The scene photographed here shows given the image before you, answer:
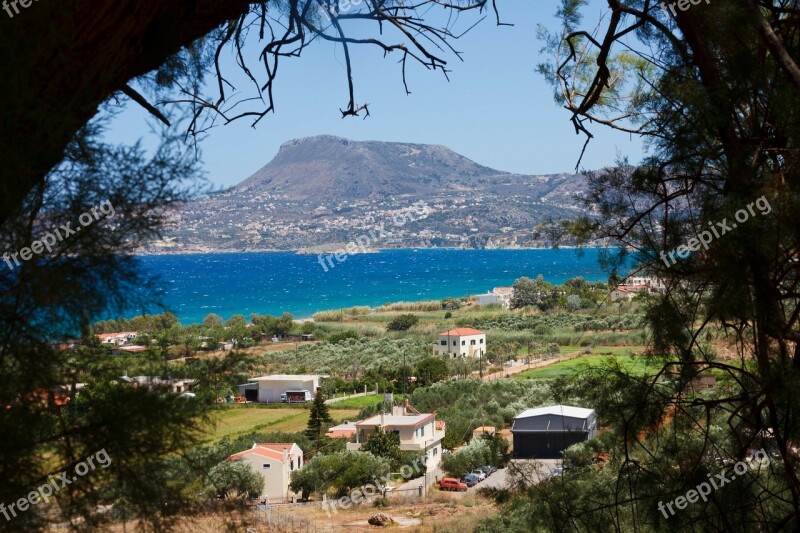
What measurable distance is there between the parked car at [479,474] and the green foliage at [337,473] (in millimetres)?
1467

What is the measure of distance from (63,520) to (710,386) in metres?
2.61

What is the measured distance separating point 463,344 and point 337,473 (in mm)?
13358

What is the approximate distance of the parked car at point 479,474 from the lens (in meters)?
12.3

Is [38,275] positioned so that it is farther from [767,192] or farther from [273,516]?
[273,516]

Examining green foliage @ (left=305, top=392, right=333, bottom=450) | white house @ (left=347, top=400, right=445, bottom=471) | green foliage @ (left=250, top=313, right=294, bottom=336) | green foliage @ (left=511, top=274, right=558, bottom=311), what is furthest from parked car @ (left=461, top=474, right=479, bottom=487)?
green foliage @ (left=511, top=274, right=558, bottom=311)

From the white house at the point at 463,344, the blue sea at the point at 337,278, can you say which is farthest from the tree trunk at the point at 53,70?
the blue sea at the point at 337,278

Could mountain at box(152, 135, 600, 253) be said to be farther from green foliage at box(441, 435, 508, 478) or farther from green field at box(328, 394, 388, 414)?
green foliage at box(441, 435, 508, 478)

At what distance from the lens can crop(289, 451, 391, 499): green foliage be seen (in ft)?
41.2

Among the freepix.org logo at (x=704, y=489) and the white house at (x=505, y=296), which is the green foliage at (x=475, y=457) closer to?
the freepix.org logo at (x=704, y=489)

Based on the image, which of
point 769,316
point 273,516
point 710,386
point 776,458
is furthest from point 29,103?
point 273,516

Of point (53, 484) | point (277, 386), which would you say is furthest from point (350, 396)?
point (53, 484)

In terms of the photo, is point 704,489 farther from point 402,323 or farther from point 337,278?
point 337,278

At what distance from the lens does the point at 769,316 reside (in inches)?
77.2

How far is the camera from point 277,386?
2183cm
